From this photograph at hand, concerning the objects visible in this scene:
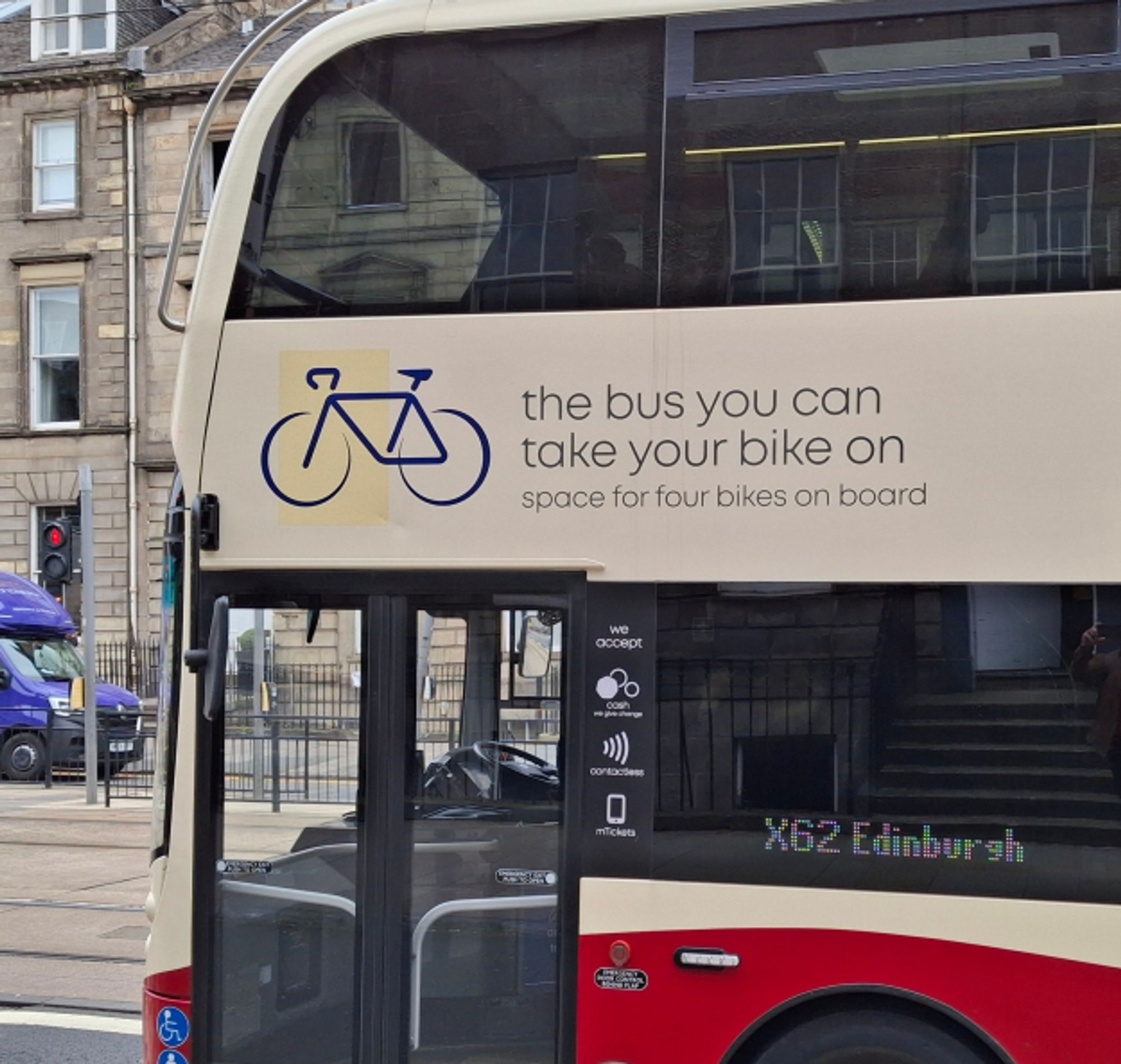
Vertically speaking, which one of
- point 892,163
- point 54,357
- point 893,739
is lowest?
point 893,739

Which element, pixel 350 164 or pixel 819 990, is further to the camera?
pixel 350 164

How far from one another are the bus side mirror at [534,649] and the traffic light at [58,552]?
12395mm

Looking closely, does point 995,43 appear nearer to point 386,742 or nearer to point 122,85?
point 386,742

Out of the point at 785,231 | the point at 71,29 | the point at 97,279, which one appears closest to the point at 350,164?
the point at 785,231

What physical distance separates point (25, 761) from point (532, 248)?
18162 millimetres

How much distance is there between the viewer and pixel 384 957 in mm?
4848

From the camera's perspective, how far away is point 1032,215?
449 centimetres

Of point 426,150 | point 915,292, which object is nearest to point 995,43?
point 915,292

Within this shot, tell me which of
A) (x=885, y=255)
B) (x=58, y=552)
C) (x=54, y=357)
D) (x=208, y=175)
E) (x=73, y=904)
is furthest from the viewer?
(x=54, y=357)

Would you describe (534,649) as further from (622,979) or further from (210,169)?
(210,169)

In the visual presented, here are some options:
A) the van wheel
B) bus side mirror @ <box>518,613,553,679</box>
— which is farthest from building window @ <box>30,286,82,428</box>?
bus side mirror @ <box>518,613,553,679</box>

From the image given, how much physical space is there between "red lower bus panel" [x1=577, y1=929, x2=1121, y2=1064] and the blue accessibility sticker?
1317mm

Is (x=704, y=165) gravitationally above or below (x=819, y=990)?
above

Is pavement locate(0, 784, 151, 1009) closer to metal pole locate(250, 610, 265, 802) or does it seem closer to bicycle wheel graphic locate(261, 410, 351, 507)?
metal pole locate(250, 610, 265, 802)
